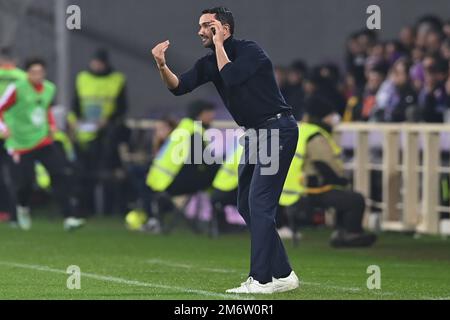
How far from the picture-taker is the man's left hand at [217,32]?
40.1 ft

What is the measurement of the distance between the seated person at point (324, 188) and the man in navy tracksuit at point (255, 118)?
193 inches

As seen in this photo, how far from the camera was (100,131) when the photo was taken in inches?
931

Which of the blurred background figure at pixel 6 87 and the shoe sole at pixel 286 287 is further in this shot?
the blurred background figure at pixel 6 87

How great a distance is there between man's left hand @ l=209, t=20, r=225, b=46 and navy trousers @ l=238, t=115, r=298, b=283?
770 mm

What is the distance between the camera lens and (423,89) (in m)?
20.7

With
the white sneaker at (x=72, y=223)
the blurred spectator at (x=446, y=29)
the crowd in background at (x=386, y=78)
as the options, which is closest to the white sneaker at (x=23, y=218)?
the white sneaker at (x=72, y=223)

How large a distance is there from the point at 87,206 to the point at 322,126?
6.42m

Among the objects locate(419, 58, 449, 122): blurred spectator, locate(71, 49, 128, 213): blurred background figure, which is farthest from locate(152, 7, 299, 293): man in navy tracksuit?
locate(71, 49, 128, 213): blurred background figure

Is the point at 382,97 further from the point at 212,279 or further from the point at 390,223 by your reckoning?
the point at 212,279

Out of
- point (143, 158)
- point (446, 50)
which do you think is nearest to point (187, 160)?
point (446, 50)

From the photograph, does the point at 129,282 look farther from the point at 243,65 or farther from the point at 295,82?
the point at 295,82

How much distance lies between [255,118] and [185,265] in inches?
126

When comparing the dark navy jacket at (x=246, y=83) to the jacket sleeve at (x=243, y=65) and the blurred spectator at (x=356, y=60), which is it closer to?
the jacket sleeve at (x=243, y=65)

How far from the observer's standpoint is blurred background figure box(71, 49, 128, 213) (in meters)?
23.5
